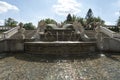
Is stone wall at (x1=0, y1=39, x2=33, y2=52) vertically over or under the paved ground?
over

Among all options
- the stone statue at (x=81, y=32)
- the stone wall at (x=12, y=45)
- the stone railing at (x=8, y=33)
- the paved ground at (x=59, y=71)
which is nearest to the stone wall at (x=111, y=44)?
the stone statue at (x=81, y=32)

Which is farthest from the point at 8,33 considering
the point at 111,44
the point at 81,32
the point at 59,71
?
the point at 59,71

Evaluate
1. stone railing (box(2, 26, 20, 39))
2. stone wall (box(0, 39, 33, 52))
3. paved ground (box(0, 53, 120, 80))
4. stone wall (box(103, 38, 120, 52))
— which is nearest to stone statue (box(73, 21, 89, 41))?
stone wall (box(103, 38, 120, 52))

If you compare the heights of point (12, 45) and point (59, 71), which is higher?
point (12, 45)

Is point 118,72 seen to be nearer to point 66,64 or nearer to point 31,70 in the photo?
point 66,64

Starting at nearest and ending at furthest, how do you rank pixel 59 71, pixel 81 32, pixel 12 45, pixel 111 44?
pixel 59 71 < pixel 12 45 < pixel 111 44 < pixel 81 32

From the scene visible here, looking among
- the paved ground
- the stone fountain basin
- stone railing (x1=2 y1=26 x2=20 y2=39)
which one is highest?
stone railing (x1=2 y1=26 x2=20 y2=39)

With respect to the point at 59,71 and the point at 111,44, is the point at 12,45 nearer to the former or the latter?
the point at 59,71

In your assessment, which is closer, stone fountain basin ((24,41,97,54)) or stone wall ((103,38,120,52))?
stone fountain basin ((24,41,97,54))

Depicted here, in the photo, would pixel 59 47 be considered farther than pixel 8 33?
No

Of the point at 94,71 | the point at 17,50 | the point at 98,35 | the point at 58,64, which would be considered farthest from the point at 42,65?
the point at 98,35

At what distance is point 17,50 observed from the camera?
13891 mm

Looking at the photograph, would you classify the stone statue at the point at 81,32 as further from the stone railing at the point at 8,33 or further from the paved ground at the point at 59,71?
the stone railing at the point at 8,33

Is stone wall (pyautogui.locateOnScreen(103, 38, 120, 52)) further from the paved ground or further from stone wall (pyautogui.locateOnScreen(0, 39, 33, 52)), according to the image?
stone wall (pyautogui.locateOnScreen(0, 39, 33, 52))
